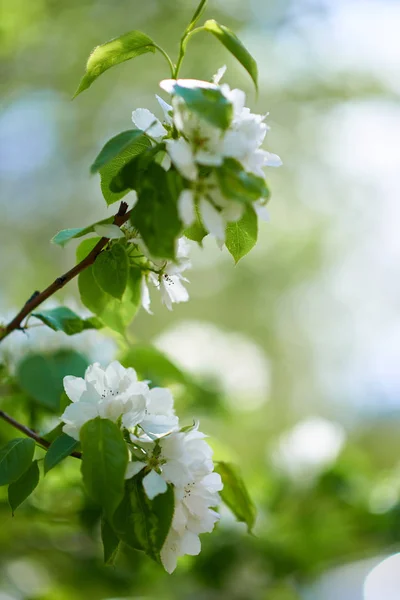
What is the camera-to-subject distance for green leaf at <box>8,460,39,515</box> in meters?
0.37

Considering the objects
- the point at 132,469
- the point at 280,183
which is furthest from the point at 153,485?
the point at 280,183

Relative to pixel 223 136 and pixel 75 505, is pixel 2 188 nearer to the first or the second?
pixel 75 505

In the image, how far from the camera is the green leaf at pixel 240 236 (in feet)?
1.21

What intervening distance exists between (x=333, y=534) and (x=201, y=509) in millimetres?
508

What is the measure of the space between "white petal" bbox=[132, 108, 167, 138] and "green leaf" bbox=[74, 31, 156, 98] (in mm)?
35

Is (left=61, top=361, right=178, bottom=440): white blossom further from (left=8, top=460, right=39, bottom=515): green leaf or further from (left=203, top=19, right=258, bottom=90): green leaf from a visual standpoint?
(left=203, top=19, right=258, bottom=90): green leaf

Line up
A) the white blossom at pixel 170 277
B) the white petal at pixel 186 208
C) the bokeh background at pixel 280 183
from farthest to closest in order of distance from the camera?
the bokeh background at pixel 280 183
the white blossom at pixel 170 277
the white petal at pixel 186 208

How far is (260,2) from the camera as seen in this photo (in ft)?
8.93

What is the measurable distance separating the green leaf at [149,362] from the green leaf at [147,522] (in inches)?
10.2

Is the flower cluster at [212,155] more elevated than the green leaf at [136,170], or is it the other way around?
the green leaf at [136,170]

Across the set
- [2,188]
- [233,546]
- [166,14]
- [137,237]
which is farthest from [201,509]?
[2,188]

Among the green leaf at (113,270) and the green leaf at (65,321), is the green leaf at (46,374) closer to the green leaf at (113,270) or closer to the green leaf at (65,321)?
the green leaf at (65,321)

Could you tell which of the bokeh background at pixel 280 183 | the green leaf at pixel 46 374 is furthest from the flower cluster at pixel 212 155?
the bokeh background at pixel 280 183

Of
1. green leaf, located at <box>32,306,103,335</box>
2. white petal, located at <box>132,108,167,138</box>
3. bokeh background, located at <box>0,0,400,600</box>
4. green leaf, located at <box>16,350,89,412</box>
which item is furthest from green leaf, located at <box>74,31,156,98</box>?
bokeh background, located at <box>0,0,400,600</box>
